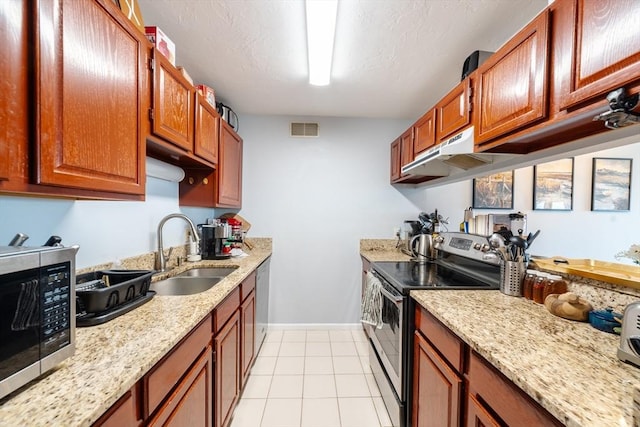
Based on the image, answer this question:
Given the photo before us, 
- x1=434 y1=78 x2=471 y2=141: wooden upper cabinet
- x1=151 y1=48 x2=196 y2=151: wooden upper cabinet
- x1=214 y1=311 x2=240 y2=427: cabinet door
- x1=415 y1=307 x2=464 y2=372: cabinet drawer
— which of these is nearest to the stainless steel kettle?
x1=434 y1=78 x2=471 y2=141: wooden upper cabinet

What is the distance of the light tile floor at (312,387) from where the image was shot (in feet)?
5.50

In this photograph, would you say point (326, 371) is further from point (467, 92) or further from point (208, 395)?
point (467, 92)

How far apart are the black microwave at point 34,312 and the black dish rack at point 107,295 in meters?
0.31

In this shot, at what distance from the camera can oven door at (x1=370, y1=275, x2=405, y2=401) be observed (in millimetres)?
1499

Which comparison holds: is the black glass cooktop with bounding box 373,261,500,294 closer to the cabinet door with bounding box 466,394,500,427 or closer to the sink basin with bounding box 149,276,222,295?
the cabinet door with bounding box 466,394,500,427

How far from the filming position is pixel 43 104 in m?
0.73

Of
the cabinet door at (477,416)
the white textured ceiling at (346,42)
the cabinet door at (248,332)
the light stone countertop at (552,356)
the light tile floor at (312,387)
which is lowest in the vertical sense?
the light tile floor at (312,387)

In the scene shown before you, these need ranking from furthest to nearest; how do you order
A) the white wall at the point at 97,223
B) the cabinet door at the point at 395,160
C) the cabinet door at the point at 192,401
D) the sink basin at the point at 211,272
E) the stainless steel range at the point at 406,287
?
1. the cabinet door at the point at 395,160
2. the sink basin at the point at 211,272
3. the stainless steel range at the point at 406,287
4. the white wall at the point at 97,223
5. the cabinet door at the point at 192,401

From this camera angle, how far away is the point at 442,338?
3.78 ft

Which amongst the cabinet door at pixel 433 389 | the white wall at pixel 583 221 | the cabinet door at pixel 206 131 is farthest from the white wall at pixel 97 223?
the white wall at pixel 583 221

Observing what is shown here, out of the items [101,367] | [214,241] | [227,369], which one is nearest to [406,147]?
[214,241]

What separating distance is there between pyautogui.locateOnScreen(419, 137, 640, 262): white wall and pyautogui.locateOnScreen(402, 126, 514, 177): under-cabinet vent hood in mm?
458

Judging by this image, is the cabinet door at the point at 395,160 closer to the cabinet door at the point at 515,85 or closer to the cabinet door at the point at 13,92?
the cabinet door at the point at 515,85

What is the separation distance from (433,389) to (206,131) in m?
2.13
